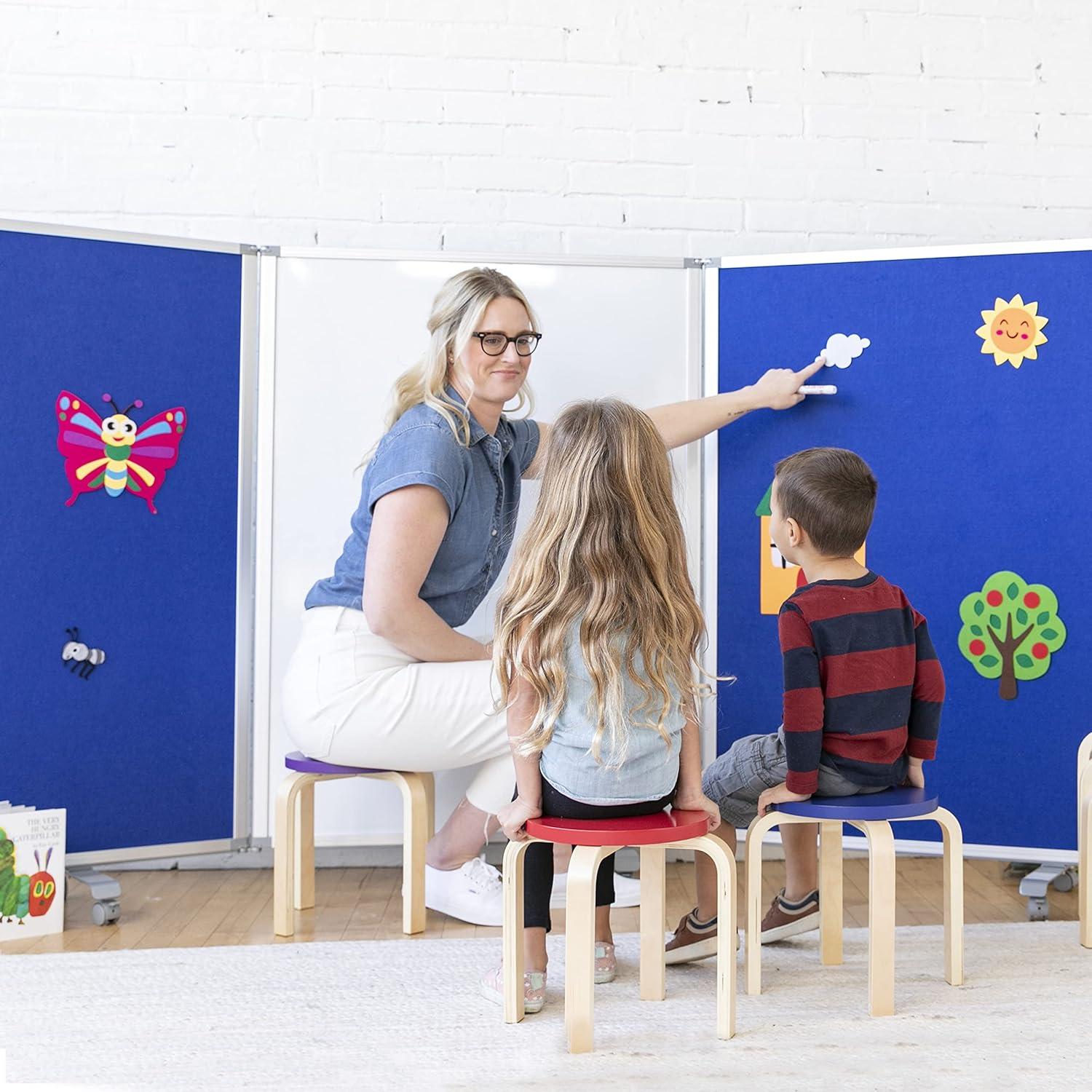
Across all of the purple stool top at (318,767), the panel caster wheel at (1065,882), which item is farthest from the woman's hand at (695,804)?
the panel caster wheel at (1065,882)

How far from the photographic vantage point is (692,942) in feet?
6.26

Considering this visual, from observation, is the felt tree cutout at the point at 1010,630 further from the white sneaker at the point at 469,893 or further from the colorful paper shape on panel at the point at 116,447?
the colorful paper shape on panel at the point at 116,447

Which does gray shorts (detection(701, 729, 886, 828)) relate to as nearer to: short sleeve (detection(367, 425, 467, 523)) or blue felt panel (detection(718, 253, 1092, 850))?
blue felt panel (detection(718, 253, 1092, 850))

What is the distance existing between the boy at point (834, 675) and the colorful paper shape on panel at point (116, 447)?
1205 millimetres

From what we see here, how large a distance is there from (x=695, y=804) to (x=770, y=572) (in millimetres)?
827

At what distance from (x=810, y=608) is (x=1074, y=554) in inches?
32.8

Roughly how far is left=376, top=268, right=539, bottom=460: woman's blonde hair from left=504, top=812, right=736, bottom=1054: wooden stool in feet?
2.63

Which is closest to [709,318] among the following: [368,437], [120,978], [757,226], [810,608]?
[757,226]

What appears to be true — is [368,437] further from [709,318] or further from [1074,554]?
[1074,554]

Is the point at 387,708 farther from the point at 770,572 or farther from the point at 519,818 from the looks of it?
the point at 770,572

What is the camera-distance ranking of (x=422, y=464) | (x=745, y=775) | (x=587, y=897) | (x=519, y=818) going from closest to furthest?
1. (x=587, y=897)
2. (x=519, y=818)
3. (x=745, y=775)
4. (x=422, y=464)

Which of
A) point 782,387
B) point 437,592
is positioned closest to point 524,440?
point 437,592

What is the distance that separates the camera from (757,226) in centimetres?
277

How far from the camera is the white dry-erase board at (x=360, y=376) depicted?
7.97ft
